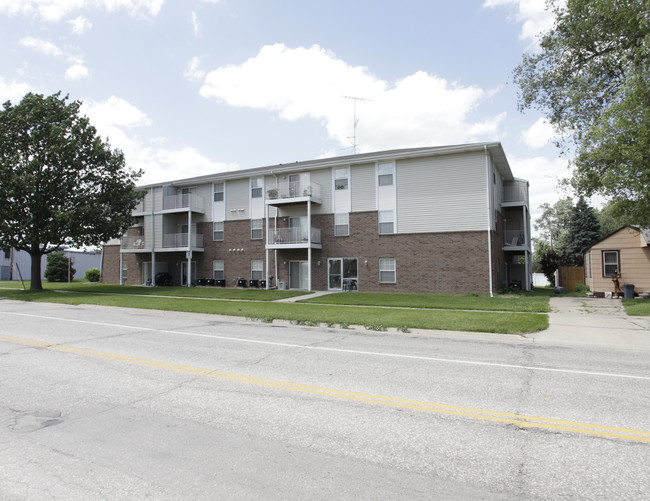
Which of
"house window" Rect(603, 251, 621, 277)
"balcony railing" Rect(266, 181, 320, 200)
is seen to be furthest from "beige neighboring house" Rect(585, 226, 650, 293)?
"balcony railing" Rect(266, 181, 320, 200)

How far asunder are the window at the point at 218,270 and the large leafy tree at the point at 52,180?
269 inches

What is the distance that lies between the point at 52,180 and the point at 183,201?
822 cm

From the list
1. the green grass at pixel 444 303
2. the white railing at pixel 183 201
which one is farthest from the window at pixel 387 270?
the white railing at pixel 183 201

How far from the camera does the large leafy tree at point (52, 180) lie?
26469 millimetres

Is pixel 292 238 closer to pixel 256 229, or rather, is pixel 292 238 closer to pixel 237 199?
pixel 256 229

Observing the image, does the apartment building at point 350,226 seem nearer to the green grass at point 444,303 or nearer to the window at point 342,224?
the window at point 342,224

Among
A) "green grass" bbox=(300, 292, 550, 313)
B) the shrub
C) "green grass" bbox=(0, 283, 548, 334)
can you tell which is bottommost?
"green grass" bbox=(0, 283, 548, 334)

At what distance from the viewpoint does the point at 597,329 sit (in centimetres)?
1193

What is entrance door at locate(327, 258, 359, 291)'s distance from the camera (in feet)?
85.6

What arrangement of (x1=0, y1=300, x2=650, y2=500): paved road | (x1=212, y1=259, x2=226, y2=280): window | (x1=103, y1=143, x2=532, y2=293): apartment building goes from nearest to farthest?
(x1=0, y1=300, x2=650, y2=500): paved road
(x1=103, y1=143, x2=532, y2=293): apartment building
(x1=212, y1=259, x2=226, y2=280): window

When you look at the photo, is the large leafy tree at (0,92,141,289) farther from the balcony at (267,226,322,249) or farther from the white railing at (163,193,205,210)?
the balcony at (267,226,322,249)

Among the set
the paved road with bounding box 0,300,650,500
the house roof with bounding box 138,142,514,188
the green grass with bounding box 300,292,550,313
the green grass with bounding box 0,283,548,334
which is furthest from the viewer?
the house roof with bounding box 138,142,514,188

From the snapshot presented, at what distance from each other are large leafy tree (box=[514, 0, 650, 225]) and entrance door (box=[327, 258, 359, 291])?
40.4 feet

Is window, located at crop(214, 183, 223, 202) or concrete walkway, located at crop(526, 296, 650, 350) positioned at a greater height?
window, located at crop(214, 183, 223, 202)
